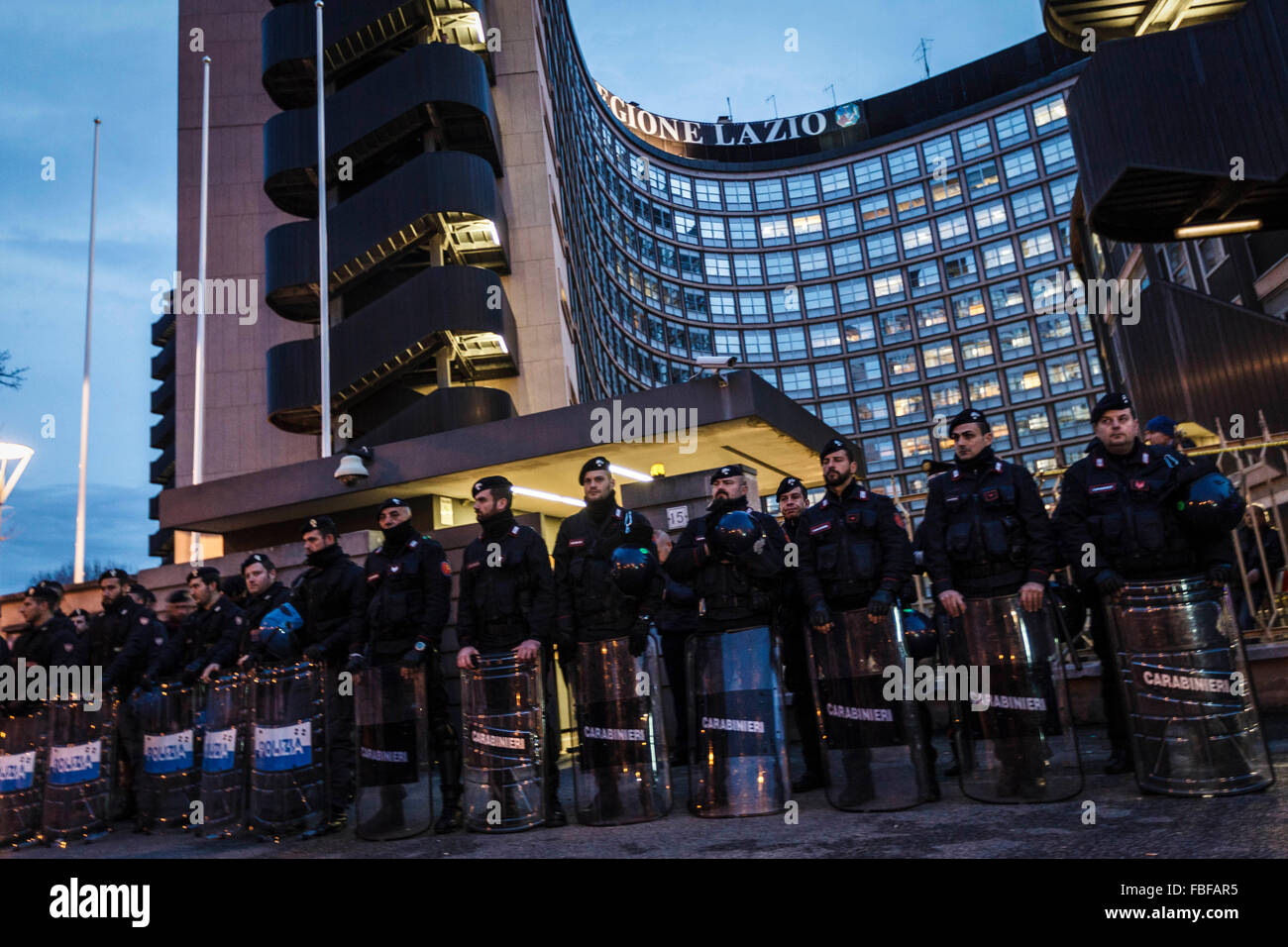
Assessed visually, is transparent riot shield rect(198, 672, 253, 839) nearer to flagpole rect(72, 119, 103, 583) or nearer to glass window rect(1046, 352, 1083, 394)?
flagpole rect(72, 119, 103, 583)

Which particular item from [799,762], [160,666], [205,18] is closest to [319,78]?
[205,18]

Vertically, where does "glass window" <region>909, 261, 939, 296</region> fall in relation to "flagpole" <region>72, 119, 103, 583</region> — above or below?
above

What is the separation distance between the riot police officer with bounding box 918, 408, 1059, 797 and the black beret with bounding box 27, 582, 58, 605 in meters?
8.82

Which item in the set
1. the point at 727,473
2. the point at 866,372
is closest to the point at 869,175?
the point at 866,372

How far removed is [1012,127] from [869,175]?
1158cm

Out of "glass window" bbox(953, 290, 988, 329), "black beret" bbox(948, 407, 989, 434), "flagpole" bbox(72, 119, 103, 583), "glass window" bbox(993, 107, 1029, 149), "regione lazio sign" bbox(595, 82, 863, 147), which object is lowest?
"black beret" bbox(948, 407, 989, 434)

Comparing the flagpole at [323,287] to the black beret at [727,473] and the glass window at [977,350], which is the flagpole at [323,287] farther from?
the glass window at [977,350]

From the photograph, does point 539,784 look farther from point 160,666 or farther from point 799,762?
point 160,666

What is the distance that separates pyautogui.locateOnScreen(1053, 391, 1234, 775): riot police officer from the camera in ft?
17.2

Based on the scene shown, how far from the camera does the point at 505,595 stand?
21.5 feet

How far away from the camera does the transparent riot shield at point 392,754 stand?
6.21 m

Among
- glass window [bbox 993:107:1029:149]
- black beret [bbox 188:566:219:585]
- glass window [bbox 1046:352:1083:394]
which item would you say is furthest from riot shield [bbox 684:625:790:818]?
glass window [bbox 993:107:1029:149]
